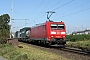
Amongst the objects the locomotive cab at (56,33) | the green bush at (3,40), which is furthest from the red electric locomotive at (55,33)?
the green bush at (3,40)

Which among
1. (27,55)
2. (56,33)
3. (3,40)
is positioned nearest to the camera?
(27,55)

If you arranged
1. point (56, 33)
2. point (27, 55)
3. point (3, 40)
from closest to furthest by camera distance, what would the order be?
point (27, 55)
point (3, 40)
point (56, 33)

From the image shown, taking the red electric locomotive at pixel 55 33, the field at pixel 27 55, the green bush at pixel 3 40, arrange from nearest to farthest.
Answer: the field at pixel 27 55 → the green bush at pixel 3 40 → the red electric locomotive at pixel 55 33

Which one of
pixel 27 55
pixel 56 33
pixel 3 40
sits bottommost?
pixel 27 55

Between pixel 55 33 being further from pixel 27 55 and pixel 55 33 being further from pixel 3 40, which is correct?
pixel 27 55

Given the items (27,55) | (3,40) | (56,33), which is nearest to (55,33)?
(56,33)

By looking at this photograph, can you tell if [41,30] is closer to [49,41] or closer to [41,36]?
[41,36]

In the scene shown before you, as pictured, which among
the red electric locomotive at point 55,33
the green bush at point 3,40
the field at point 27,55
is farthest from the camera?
the red electric locomotive at point 55,33

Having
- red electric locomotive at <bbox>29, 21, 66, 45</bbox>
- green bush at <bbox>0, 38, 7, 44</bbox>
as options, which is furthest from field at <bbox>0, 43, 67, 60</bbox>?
red electric locomotive at <bbox>29, 21, 66, 45</bbox>

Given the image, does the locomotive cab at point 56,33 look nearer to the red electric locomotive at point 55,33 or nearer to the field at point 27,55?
the red electric locomotive at point 55,33

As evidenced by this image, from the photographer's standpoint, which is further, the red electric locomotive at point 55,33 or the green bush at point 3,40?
the red electric locomotive at point 55,33

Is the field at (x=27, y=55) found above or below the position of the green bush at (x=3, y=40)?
below

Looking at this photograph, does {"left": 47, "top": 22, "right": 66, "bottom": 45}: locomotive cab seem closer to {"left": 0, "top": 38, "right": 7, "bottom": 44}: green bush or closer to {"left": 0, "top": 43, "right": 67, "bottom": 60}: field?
{"left": 0, "top": 38, "right": 7, "bottom": 44}: green bush

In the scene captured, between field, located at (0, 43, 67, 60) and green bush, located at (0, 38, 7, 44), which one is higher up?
green bush, located at (0, 38, 7, 44)
